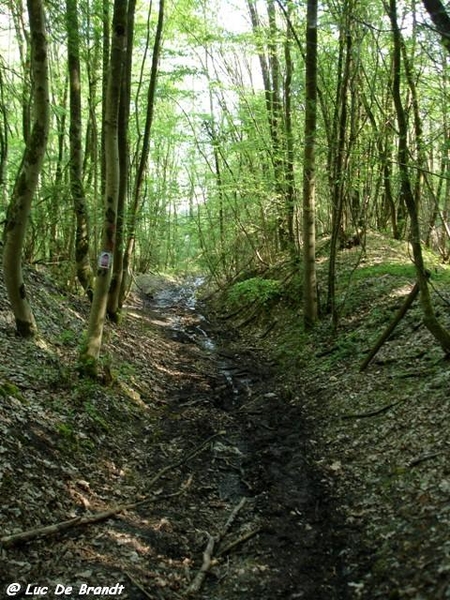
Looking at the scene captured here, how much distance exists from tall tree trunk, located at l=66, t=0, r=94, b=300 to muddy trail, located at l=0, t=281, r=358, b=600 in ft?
13.1

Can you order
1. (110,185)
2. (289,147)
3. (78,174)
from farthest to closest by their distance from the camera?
(289,147), (78,174), (110,185)

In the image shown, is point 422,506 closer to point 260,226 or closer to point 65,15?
point 65,15

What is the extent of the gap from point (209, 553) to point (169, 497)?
3.60 feet

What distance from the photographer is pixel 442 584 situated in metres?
3.67

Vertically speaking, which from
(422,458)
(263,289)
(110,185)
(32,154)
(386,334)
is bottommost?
(422,458)

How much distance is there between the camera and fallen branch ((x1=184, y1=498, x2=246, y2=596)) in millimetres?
4285

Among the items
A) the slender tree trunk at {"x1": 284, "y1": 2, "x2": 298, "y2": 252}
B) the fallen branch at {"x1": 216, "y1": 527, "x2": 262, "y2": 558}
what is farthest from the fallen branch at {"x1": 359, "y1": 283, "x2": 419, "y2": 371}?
the slender tree trunk at {"x1": 284, "y1": 2, "x2": 298, "y2": 252}

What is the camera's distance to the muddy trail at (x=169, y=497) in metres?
4.28

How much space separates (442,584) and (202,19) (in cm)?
1820

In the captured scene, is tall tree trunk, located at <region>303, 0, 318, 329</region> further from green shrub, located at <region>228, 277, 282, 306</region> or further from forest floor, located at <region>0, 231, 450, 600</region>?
green shrub, located at <region>228, 277, 282, 306</region>

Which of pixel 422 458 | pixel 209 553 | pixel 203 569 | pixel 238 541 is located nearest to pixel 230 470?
pixel 238 541

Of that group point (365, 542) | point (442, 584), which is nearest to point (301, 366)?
point (365, 542)

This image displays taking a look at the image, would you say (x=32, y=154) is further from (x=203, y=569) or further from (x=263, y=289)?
(x=263, y=289)

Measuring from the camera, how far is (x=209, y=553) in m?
4.74
